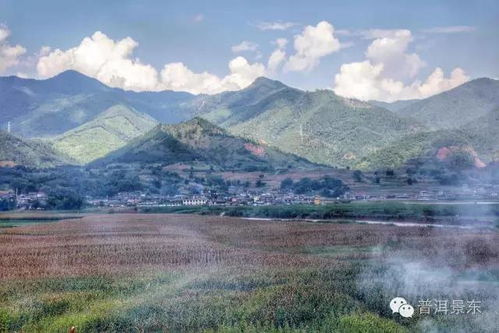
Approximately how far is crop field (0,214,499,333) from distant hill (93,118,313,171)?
275 feet

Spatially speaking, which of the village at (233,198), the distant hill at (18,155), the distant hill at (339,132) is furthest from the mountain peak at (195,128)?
the village at (233,198)

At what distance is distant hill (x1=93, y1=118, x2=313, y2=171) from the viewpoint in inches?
4774

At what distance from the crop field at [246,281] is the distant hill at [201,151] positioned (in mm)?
83702

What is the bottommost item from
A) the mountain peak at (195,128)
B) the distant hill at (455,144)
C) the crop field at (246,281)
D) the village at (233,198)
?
the crop field at (246,281)

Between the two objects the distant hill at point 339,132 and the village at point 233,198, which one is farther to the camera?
the distant hill at point 339,132

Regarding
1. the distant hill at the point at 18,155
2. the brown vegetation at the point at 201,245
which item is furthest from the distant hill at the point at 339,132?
the brown vegetation at the point at 201,245

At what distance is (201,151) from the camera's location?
131m

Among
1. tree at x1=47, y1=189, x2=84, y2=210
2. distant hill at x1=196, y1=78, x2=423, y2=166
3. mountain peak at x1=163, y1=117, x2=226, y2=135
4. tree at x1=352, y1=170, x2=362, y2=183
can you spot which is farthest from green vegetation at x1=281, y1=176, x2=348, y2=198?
distant hill at x1=196, y1=78, x2=423, y2=166

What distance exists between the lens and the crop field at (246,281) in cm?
1532

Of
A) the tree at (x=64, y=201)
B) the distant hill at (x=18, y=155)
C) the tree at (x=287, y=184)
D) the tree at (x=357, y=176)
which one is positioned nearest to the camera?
the tree at (x=64, y=201)

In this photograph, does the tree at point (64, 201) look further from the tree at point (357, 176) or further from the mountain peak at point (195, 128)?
the mountain peak at point (195, 128)

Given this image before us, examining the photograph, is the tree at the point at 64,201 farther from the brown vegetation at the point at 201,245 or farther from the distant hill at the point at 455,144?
the distant hill at the point at 455,144

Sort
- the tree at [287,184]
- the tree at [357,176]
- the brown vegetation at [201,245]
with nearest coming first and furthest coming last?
the brown vegetation at [201,245] → the tree at [357,176] → the tree at [287,184]

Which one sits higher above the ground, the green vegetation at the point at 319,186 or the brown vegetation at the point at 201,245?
the green vegetation at the point at 319,186
